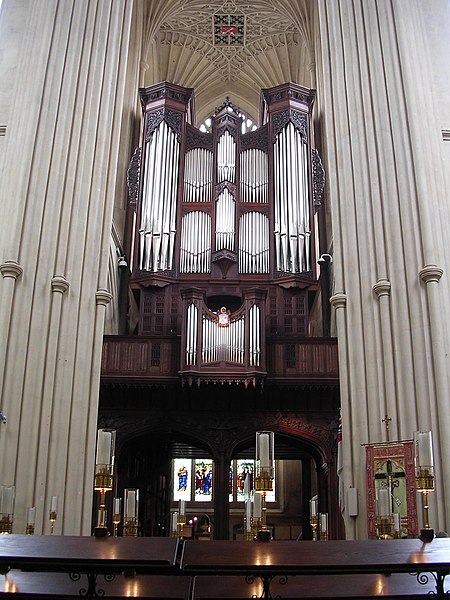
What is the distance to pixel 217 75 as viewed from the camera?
88.5 feet

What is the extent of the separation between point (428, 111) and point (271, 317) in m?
7.30

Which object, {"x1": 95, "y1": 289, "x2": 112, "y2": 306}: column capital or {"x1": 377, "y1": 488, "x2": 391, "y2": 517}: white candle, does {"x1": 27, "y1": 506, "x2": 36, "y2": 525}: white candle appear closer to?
{"x1": 95, "y1": 289, "x2": 112, "y2": 306}: column capital

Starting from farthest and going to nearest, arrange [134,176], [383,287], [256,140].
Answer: [256,140] → [134,176] → [383,287]

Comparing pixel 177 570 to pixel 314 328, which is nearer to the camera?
pixel 177 570

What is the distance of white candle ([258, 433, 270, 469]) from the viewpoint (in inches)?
204

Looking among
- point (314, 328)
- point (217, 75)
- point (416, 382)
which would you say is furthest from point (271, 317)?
point (217, 75)

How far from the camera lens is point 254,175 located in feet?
63.7

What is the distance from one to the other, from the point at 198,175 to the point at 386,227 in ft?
32.3

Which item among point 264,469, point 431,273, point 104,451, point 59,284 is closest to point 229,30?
point 59,284

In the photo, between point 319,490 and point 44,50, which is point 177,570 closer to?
point 44,50

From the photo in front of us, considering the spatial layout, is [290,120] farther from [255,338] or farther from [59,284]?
[59,284]

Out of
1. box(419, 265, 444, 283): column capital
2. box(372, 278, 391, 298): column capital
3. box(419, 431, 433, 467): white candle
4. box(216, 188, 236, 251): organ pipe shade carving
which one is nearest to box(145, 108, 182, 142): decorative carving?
box(216, 188, 236, 251): organ pipe shade carving

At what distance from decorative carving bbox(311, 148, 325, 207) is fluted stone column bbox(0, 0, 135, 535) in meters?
7.56

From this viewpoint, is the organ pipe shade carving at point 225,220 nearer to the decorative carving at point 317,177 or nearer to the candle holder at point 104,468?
the decorative carving at point 317,177
